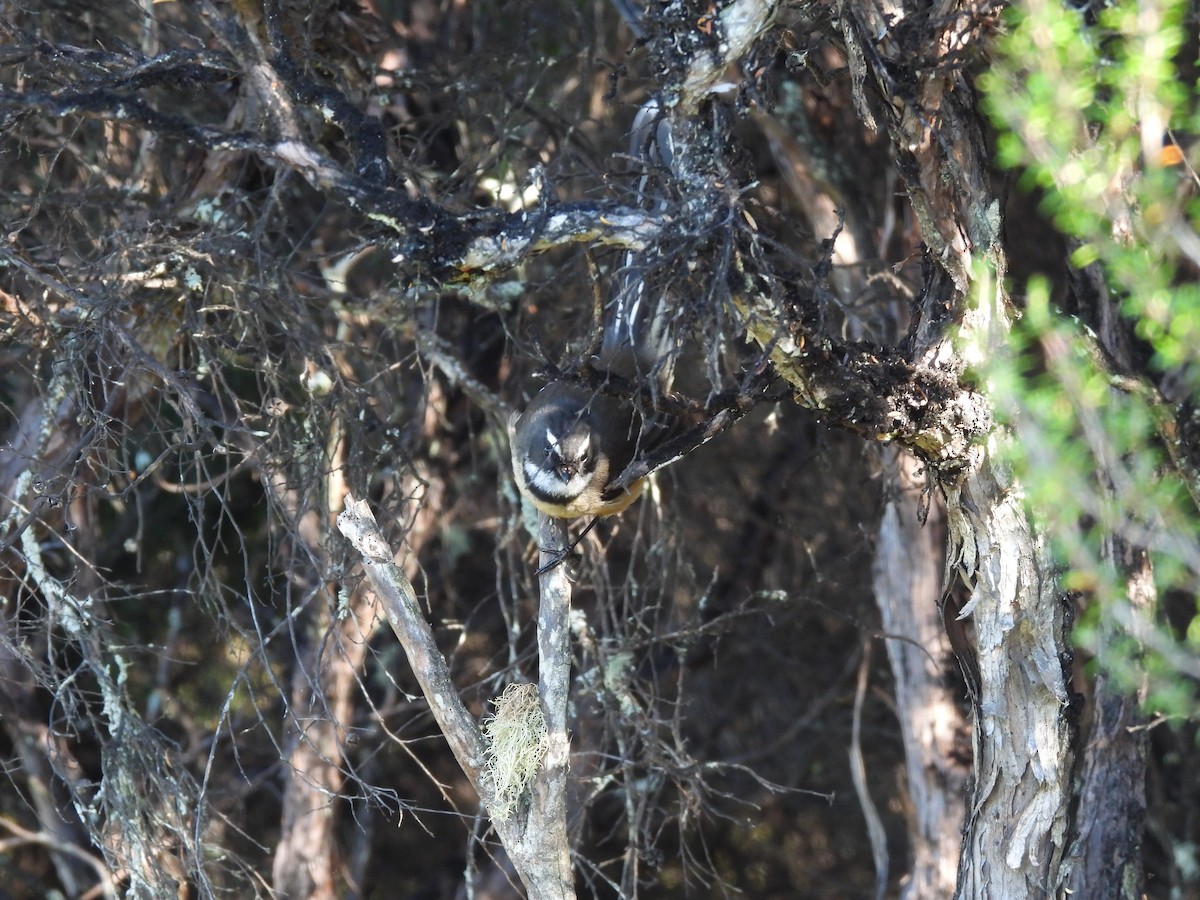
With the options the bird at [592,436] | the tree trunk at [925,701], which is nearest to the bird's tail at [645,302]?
the bird at [592,436]

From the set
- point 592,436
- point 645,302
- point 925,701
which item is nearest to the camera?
point 645,302

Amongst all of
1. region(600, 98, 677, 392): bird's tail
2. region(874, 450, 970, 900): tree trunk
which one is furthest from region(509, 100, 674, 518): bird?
region(874, 450, 970, 900): tree trunk

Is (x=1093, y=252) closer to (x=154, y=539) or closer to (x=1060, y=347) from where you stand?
(x=1060, y=347)

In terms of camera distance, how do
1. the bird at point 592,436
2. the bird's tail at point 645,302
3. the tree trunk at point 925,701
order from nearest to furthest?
the bird's tail at point 645,302
the bird at point 592,436
the tree trunk at point 925,701

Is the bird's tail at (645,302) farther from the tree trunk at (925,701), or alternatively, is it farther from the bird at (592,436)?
the tree trunk at (925,701)

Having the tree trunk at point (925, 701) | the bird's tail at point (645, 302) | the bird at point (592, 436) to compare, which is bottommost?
the tree trunk at point (925, 701)

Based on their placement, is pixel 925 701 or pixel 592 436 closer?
→ pixel 592 436

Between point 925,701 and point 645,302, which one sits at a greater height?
point 645,302

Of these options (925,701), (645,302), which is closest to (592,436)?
(645,302)

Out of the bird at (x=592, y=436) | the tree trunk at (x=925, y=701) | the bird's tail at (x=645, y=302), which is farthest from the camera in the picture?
the tree trunk at (x=925, y=701)

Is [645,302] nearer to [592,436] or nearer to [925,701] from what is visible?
[592,436]

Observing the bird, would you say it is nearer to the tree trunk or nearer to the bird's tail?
the bird's tail

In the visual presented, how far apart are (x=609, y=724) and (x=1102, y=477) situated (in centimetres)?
170

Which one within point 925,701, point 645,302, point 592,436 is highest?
point 645,302
